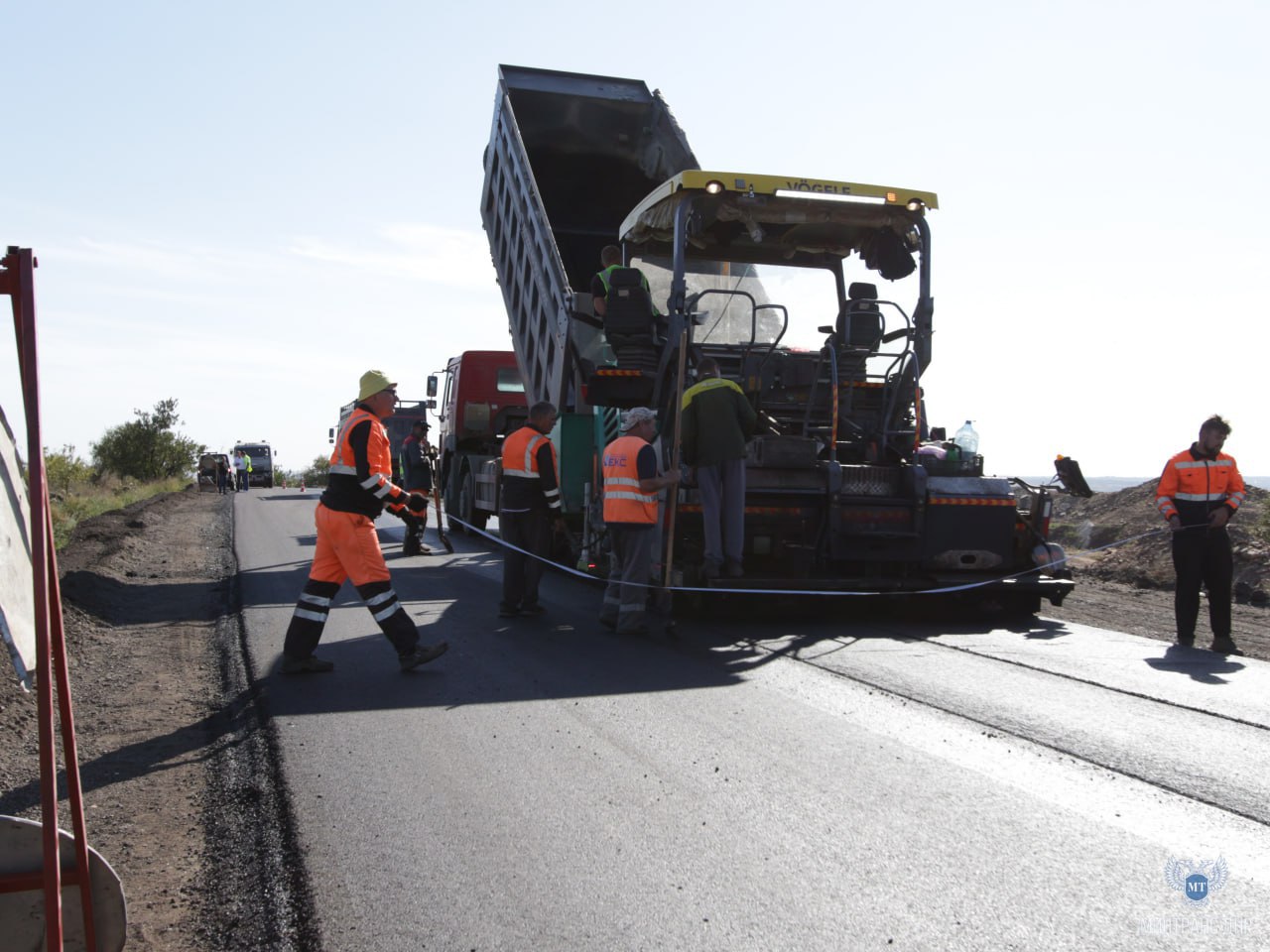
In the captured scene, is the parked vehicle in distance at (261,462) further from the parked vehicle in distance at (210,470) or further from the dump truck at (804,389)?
the dump truck at (804,389)

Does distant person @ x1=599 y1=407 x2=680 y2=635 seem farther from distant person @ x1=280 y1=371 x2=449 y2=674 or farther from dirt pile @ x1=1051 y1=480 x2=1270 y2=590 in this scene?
dirt pile @ x1=1051 y1=480 x2=1270 y2=590

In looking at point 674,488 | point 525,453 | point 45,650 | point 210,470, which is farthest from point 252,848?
point 210,470

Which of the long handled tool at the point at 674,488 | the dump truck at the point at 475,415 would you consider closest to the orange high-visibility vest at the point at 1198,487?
the long handled tool at the point at 674,488

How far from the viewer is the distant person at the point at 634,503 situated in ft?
27.1

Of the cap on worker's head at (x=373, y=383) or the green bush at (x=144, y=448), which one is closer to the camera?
the cap on worker's head at (x=373, y=383)

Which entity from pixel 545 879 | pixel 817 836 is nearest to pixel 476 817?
pixel 545 879

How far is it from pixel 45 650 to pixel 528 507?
6691 millimetres

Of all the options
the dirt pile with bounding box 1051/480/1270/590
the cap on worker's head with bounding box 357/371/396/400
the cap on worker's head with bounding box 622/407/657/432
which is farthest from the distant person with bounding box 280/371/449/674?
the dirt pile with bounding box 1051/480/1270/590

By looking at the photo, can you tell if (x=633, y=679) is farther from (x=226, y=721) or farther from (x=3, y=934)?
(x=3, y=934)

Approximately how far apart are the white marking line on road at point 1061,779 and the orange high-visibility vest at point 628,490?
7.25ft

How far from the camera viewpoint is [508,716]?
18.7ft

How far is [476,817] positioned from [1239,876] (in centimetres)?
248

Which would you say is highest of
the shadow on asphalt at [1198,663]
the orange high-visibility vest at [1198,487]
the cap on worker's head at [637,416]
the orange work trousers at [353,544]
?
the cap on worker's head at [637,416]

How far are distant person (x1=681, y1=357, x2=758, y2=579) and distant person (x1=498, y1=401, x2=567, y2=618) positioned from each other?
3.76 feet
